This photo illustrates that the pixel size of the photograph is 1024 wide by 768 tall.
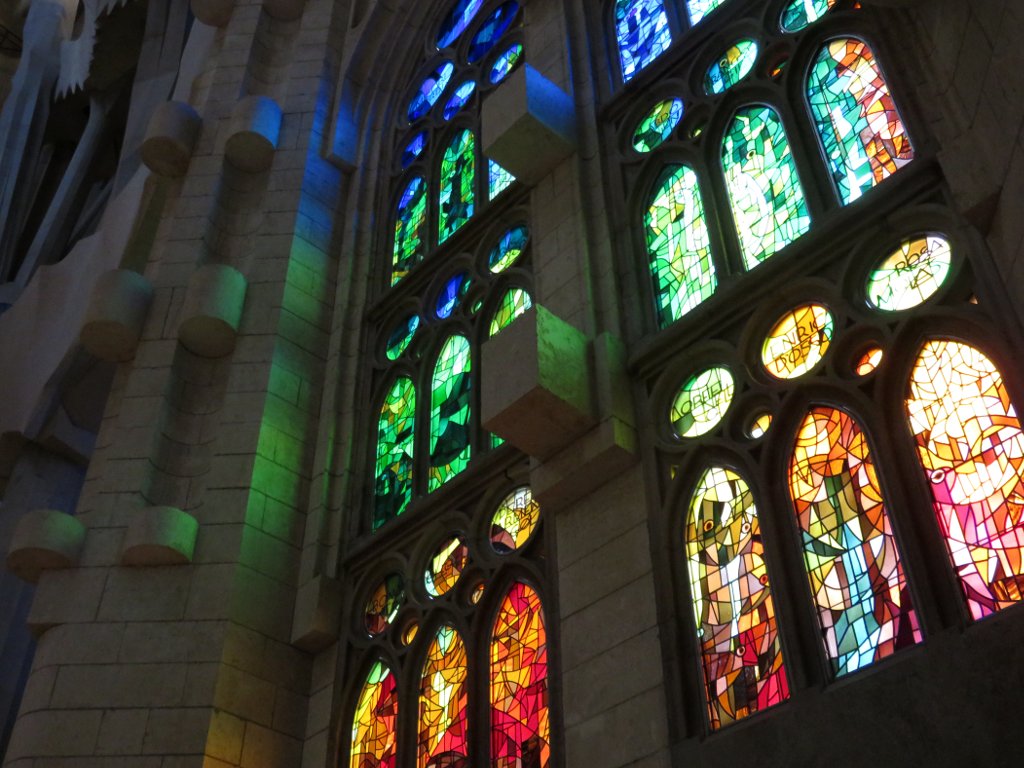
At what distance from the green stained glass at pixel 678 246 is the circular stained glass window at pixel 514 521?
1455 millimetres

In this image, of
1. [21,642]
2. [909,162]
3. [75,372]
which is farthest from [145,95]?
[909,162]

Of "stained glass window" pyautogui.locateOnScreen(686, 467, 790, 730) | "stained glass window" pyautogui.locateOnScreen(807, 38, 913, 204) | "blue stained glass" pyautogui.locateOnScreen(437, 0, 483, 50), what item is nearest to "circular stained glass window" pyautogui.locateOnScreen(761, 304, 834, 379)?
"stained glass window" pyautogui.locateOnScreen(686, 467, 790, 730)

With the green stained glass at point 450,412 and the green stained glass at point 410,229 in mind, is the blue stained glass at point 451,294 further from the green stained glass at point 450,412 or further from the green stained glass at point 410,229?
the green stained glass at point 410,229

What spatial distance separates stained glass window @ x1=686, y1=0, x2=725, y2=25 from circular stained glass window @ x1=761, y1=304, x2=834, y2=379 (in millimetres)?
3333

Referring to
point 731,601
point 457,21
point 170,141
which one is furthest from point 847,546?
point 457,21

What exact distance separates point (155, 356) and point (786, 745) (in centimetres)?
675

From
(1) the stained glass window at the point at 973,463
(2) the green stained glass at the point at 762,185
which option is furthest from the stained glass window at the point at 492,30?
(1) the stained glass window at the point at 973,463

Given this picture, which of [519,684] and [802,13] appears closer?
[519,684]

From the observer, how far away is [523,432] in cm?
722

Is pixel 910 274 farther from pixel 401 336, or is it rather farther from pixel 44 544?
pixel 44 544

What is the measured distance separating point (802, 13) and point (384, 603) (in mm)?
4981

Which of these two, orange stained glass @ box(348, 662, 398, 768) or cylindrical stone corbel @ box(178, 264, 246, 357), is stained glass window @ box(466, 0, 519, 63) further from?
orange stained glass @ box(348, 662, 398, 768)

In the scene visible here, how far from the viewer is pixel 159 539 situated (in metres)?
8.65

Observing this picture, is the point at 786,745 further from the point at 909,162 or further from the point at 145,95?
the point at 145,95
